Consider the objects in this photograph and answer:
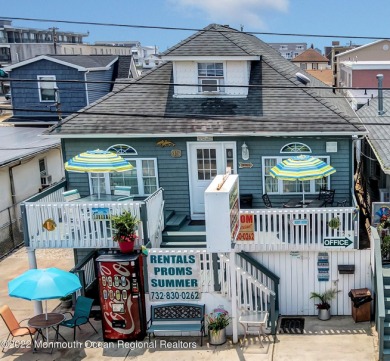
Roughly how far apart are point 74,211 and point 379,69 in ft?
93.7

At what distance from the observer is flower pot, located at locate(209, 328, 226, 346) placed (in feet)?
40.0

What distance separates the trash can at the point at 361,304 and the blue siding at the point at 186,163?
332 centimetres

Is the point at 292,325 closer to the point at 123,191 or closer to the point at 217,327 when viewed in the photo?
the point at 217,327

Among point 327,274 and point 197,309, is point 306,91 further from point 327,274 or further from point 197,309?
point 197,309

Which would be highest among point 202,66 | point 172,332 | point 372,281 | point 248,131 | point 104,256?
point 202,66

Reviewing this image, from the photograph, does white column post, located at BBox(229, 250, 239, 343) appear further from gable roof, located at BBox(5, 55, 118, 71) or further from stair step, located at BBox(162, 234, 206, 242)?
gable roof, located at BBox(5, 55, 118, 71)

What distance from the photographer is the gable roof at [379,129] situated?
47.1ft

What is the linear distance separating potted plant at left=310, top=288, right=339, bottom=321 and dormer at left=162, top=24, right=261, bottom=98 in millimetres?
6240

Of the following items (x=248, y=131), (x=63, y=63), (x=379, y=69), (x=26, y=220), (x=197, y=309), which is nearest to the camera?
(x=197, y=309)

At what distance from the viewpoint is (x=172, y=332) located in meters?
12.6

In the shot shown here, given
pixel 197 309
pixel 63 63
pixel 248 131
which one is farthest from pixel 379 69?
pixel 197 309

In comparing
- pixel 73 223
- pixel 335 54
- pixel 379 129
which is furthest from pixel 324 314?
pixel 335 54

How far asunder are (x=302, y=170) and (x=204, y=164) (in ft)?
11.1

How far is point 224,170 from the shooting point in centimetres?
1584
